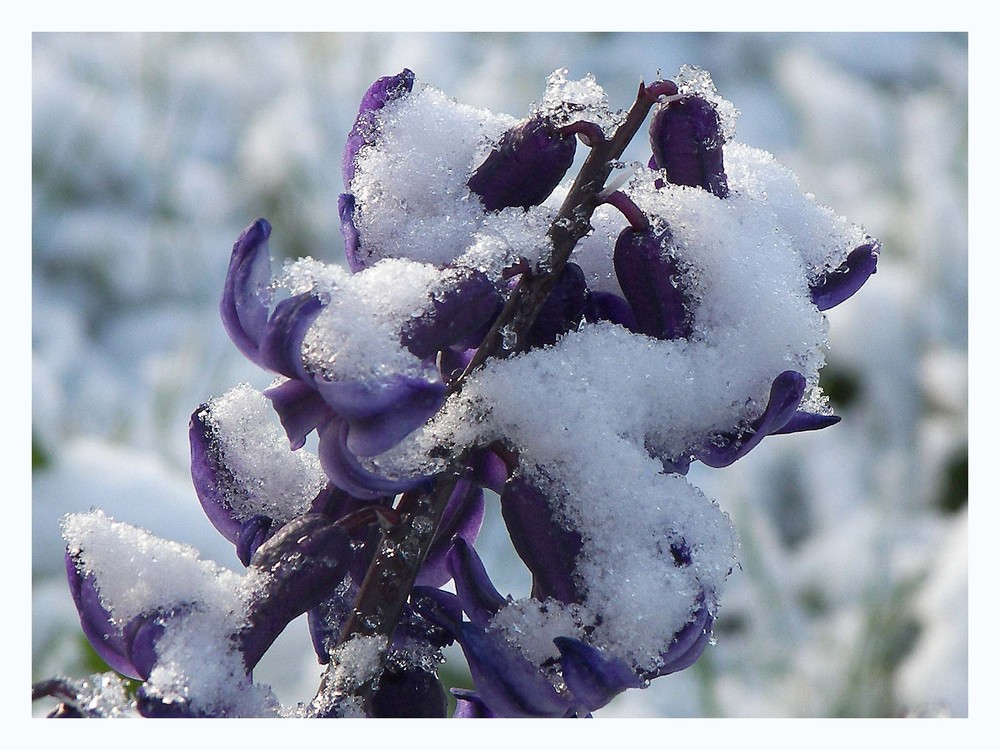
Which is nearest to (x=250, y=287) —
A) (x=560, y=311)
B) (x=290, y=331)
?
(x=290, y=331)

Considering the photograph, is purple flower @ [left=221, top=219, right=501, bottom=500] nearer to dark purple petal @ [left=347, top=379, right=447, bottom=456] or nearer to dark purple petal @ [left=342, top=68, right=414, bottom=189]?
dark purple petal @ [left=347, top=379, right=447, bottom=456]

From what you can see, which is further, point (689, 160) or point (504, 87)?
point (504, 87)

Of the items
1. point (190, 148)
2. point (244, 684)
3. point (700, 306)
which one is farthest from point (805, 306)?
point (190, 148)

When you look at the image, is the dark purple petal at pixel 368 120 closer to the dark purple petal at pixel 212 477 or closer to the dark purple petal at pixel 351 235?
the dark purple petal at pixel 351 235

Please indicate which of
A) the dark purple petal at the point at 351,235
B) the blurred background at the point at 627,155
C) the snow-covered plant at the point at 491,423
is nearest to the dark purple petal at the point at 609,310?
the snow-covered plant at the point at 491,423

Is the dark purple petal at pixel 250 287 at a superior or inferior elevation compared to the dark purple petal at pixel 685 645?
superior
